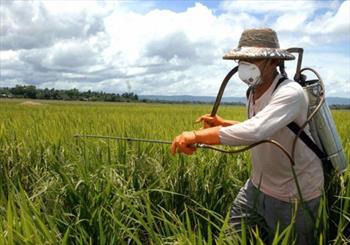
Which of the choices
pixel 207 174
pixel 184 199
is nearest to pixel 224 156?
pixel 207 174

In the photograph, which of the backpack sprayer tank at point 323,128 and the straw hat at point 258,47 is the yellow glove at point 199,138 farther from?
the backpack sprayer tank at point 323,128

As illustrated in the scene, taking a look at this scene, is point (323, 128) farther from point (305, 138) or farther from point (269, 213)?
point (269, 213)

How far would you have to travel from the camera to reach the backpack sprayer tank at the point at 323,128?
7.81ft

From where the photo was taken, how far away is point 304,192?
8.05ft

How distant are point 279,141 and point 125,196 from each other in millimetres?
823

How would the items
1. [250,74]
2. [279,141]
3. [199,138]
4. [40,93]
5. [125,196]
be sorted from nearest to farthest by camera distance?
[199,138]
[250,74]
[279,141]
[125,196]
[40,93]

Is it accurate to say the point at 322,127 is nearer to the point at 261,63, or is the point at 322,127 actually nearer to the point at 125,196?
the point at 261,63

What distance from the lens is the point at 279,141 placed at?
246cm

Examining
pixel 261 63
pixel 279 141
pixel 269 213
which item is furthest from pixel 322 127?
pixel 269 213

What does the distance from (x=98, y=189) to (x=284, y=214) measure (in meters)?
0.99

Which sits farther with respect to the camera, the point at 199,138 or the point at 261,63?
the point at 261,63

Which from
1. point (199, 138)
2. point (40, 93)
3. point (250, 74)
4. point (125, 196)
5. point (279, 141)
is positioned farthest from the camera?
point (40, 93)

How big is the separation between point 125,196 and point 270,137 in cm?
79

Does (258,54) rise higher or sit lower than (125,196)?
higher
